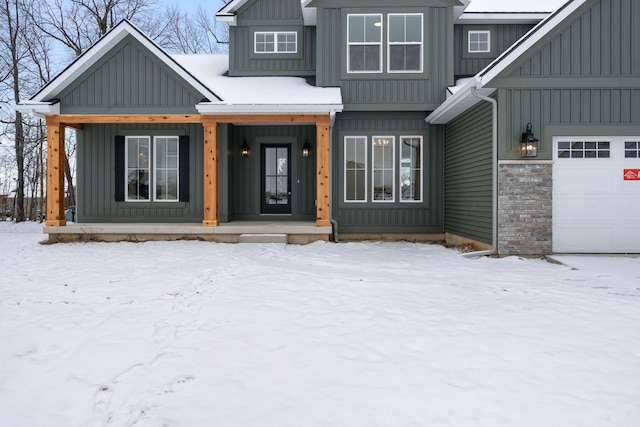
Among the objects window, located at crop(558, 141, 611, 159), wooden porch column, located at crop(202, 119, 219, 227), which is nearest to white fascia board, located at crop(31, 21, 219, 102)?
wooden porch column, located at crop(202, 119, 219, 227)

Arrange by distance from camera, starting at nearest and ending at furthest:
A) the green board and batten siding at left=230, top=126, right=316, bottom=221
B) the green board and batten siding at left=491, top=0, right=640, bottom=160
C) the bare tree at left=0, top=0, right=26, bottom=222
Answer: the green board and batten siding at left=491, top=0, right=640, bottom=160 → the green board and batten siding at left=230, top=126, right=316, bottom=221 → the bare tree at left=0, top=0, right=26, bottom=222

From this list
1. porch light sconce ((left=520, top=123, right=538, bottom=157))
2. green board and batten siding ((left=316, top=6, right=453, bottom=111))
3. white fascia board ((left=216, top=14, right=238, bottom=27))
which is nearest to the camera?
porch light sconce ((left=520, top=123, right=538, bottom=157))

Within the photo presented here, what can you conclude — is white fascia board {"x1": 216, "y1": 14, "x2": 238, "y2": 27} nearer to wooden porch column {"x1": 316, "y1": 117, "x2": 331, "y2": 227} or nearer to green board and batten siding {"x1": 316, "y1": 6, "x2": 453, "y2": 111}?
green board and batten siding {"x1": 316, "y1": 6, "x2": 453, "y2": 111}

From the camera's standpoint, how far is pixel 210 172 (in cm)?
869

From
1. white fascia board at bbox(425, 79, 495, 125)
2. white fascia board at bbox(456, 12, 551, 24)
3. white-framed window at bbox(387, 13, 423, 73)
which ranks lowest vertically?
white fascia board at bbox(425, 79, 495, 125)

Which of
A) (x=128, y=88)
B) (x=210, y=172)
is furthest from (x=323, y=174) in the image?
(x=128, y=88)

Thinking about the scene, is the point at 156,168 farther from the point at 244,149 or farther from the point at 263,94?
the point at 263,94

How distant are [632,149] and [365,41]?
560 cm

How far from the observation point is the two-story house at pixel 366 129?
6.94 metres

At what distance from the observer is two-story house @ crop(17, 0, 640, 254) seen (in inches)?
273

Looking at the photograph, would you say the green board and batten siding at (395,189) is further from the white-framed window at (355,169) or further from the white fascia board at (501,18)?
the white fascia board at (501,18)

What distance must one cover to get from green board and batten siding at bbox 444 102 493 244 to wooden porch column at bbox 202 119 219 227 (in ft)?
16.4

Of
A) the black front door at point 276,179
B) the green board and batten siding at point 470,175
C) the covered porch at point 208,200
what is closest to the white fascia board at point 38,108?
the covered porch at point 208,200

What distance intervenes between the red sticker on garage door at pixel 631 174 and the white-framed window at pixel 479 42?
187 inches
